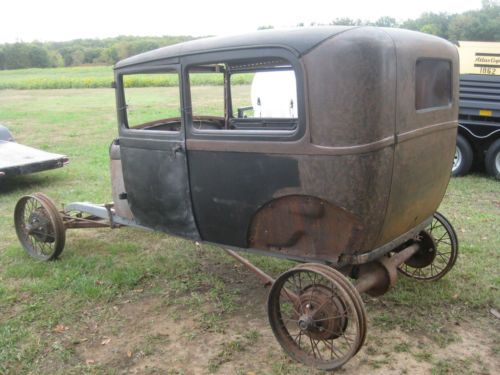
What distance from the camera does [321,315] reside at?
118 inches

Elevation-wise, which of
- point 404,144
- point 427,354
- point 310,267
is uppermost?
point 404,144

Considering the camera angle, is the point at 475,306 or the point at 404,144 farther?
the point at 475,306

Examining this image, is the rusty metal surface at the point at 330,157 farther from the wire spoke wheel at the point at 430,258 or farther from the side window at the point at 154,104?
the side window at the point at 154,104

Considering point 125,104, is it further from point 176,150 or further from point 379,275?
point 379,275

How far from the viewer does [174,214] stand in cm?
372

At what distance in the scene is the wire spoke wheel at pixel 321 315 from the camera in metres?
2.79

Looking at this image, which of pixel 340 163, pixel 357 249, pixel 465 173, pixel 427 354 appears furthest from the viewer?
pixel 465 173

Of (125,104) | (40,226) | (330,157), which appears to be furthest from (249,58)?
(40,226)

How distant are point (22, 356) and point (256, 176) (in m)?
1.98

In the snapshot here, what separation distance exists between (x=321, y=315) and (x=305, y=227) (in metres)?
0.54

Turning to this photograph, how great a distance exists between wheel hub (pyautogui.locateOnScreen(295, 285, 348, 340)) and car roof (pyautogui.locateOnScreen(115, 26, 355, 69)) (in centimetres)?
144

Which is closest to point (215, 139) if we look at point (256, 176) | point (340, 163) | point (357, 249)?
point (256, 176)

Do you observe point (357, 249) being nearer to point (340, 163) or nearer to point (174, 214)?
point (340, 163)

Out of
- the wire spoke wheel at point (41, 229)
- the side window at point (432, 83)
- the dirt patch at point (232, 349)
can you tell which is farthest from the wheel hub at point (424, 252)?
the wire spoke wheel at point (41, 229)
